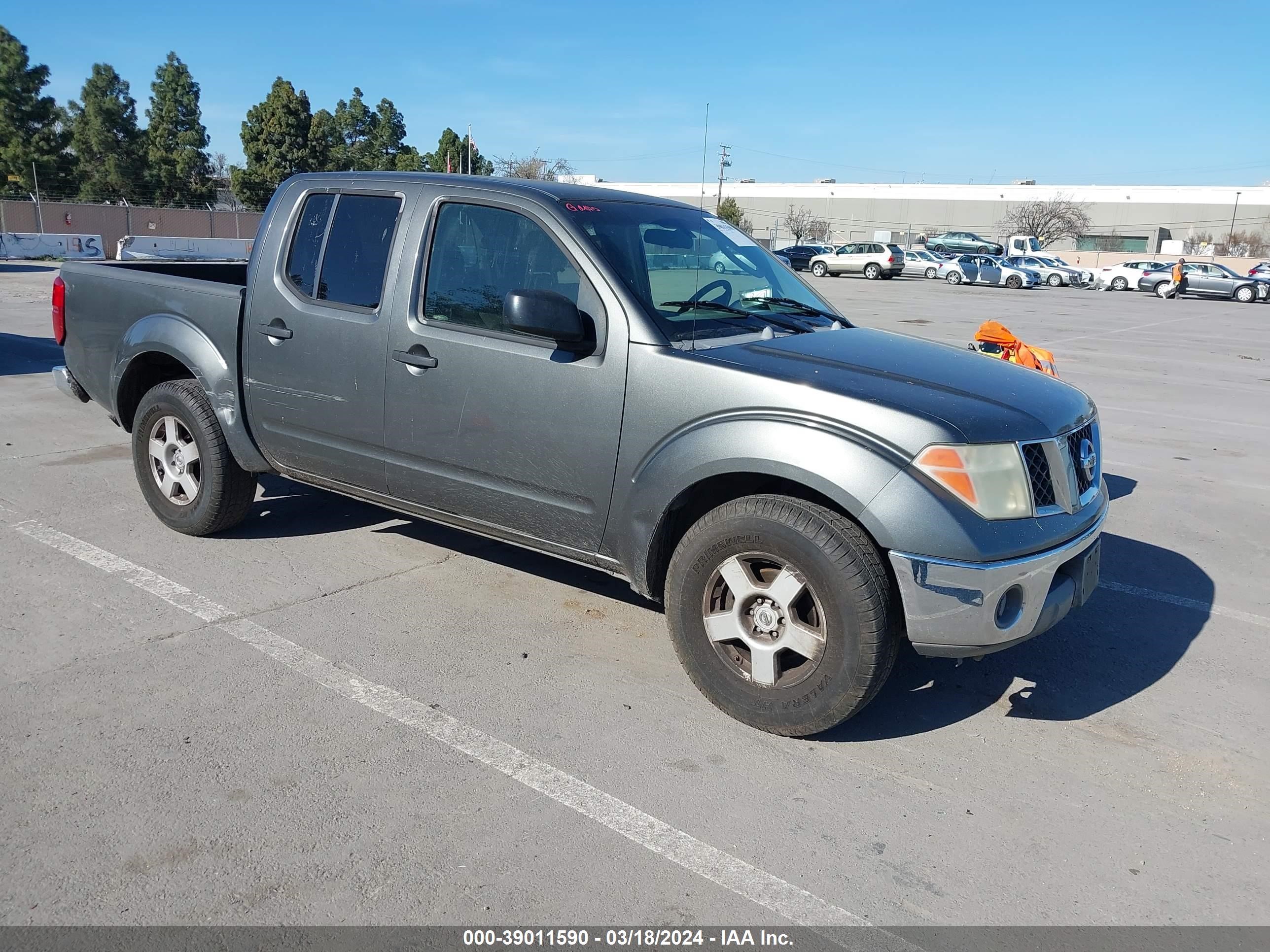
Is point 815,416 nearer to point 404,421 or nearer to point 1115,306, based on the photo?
point 404,421

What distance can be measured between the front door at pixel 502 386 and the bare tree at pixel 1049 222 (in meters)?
88.2

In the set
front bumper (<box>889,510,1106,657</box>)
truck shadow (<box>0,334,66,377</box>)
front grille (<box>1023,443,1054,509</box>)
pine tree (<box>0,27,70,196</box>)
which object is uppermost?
pine tree (<box>0,27,70,196</box>)

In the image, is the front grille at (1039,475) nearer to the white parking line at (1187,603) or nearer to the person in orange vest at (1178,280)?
the white parking line at (1187,603)

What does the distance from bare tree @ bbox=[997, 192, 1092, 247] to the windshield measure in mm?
87228

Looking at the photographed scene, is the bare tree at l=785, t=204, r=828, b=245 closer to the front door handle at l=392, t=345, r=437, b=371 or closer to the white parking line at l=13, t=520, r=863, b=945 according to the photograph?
the front door handle at l=392, t=345, r=437, b=371

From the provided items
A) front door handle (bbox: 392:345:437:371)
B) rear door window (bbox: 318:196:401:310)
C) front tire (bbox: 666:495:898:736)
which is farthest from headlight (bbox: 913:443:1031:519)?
rear door window (bbox: 318:196:401:310)

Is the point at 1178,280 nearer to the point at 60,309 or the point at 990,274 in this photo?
the point at 990,274

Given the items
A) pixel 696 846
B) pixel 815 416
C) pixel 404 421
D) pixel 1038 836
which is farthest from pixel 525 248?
pixel 1038 836

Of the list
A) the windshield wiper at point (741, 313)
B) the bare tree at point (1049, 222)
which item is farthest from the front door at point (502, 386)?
the bare tree at point (1049, 222)

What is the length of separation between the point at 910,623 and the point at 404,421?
7.84 ft

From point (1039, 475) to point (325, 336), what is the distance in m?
3.19

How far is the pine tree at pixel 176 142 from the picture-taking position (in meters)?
52.2

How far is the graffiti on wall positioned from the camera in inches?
1220

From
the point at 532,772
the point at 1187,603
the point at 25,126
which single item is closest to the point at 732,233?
the point at 532,772
